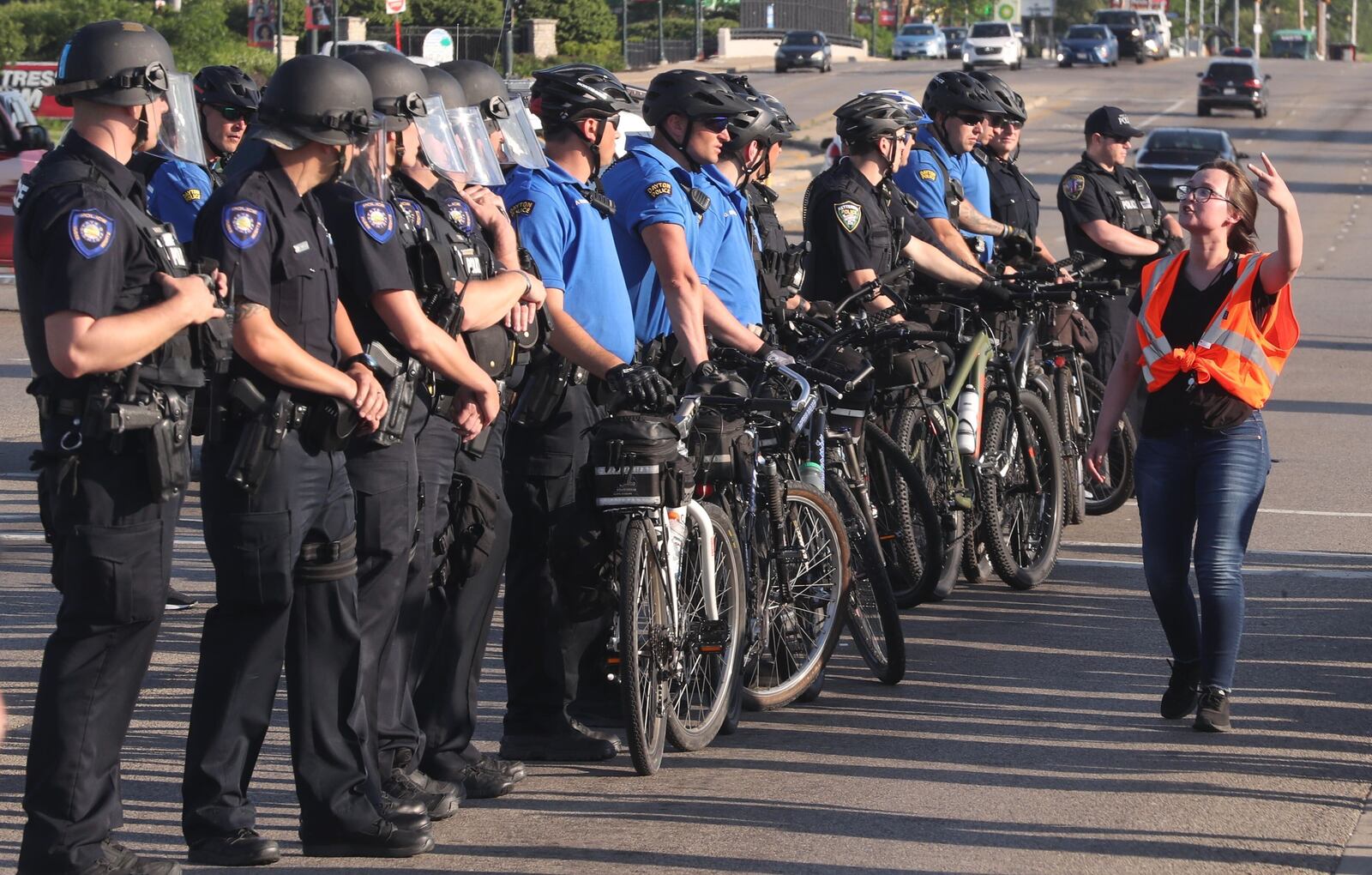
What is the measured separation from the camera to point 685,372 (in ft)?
22.5

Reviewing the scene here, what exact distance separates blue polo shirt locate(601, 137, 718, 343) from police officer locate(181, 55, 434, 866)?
1.81m

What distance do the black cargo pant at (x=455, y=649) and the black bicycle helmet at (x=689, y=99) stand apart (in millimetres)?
1709

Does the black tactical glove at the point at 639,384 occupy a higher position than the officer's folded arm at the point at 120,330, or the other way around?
the officer's folded arm at the point at 120,330

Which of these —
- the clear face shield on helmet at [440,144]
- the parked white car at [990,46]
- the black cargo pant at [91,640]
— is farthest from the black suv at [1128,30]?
the black cargo pant at [91,640]

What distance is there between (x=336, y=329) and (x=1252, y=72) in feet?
180

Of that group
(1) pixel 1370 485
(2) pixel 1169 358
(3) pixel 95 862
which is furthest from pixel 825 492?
(1) pixel 1370 485

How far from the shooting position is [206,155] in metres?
8.48

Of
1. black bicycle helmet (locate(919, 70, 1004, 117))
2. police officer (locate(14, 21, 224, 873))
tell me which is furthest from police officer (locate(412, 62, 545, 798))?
black bicycle helmet (locate(919, 70, 1004, 117))

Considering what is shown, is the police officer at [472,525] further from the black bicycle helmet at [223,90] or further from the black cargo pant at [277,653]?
the black bicycle helmet at [223,90]

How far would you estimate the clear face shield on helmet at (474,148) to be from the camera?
18.6 feet

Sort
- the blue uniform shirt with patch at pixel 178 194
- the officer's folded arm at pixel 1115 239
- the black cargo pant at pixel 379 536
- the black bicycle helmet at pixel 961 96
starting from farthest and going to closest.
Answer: the officer's folded arm at pixel 1115 239, the black bicycle helmet at pixel 961 96, the blue uniform shirt with patch at pixel 178 194, the black cargo pant at pixel 379 536

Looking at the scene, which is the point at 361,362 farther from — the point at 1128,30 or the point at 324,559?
the point at 1128,30

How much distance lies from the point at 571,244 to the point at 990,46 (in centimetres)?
6465

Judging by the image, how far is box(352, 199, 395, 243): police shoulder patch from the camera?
489cm
